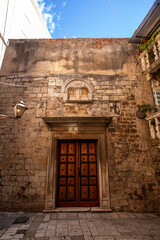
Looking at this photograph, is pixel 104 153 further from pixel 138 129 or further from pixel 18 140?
pixel 18 140

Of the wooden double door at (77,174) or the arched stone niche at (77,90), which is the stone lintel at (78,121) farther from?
the arched stone niche at (77,90)

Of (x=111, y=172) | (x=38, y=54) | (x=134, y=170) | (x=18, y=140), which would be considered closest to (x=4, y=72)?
(x=38, y=54)

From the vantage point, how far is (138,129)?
502cm

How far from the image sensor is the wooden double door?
454 cm

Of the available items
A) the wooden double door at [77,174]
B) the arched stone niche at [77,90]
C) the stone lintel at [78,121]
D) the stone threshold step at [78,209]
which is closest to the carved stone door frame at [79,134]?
the stone lintel at [78,121]

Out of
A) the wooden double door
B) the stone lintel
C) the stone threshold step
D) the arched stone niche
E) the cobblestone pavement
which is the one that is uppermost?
the arched stone niche

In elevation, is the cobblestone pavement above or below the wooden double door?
below

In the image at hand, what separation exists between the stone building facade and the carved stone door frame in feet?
0.10

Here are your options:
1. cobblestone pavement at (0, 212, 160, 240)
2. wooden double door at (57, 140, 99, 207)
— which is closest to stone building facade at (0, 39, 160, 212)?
wooden double door at (57, 140, 99, 207)

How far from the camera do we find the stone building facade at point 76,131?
176 inches

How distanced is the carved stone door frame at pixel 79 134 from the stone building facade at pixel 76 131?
0.03m

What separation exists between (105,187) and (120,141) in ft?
5.23

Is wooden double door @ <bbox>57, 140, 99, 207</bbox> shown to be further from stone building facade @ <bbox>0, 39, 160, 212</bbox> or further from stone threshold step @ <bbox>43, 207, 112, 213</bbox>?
stone threshold step @ <bbox>43, 207, 112, 213</bbox>

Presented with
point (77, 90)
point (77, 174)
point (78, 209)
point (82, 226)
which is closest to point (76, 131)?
point (77, 174)
